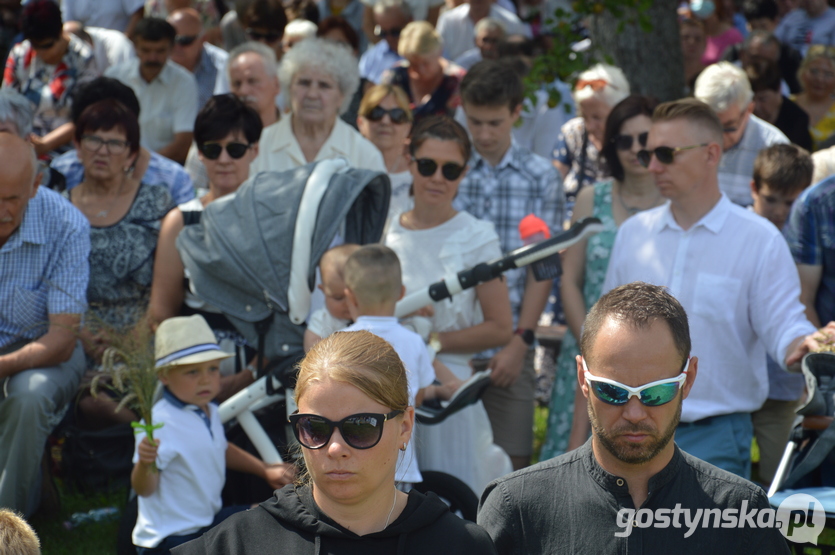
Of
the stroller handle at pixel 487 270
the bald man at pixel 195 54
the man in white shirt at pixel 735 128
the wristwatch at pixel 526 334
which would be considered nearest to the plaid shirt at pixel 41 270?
the stroller handle at pixel 487 270

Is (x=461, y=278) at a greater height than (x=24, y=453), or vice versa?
(x=461, y=278)

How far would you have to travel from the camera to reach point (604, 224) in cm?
520

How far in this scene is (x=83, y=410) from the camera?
504 cm

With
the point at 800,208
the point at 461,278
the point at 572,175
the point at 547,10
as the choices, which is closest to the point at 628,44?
the point at 572,175

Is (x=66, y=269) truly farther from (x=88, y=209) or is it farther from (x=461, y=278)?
(x=461, y=278)

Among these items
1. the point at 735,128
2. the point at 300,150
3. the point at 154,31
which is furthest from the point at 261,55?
the point at 735,128

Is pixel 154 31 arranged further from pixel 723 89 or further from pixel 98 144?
pixel 723 89

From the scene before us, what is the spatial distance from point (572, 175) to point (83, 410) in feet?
11.7

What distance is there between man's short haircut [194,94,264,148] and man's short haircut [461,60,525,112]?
128 cm

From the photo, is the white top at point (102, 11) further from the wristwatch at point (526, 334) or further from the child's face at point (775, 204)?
the child's face at point (775, 204)

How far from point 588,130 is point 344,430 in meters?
4.53

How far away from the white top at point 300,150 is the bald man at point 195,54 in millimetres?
2711

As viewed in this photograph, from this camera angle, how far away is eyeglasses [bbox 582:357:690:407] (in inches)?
95.8

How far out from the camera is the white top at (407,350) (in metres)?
3.98
